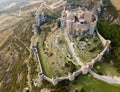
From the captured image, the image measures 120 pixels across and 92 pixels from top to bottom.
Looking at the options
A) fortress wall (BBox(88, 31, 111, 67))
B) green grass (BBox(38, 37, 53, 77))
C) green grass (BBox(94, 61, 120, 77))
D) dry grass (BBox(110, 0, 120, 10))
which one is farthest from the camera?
dry grass (BBox(110, 0, 120, 10))

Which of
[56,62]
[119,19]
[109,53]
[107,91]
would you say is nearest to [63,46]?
[56,62]

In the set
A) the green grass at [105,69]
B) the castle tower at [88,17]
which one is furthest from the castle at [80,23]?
the green grass at [105,69]

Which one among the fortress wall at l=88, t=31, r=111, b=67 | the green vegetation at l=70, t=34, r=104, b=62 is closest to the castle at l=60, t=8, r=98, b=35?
the green vegetation at l=70, t=34, r=104, b=62

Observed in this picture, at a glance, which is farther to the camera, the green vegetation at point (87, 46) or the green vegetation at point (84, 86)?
the green vegetation at point (87, 46)

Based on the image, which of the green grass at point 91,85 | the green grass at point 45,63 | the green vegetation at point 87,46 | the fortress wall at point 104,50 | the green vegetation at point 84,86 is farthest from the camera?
the green vegetation at point 87,46

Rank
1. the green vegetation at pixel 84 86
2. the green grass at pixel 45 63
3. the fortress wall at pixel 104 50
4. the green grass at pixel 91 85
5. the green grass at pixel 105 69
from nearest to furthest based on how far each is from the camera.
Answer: the green grass at pixel 91 85
the green vegetation at pixel 84 86
the green grass at pixel 105 69
the fortress wall at pixel 104 50
the green grass at pixel 45 63

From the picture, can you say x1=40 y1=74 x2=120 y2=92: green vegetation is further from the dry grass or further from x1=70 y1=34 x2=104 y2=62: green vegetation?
the dry grass

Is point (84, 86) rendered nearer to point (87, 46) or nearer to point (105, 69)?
point (105, 69)

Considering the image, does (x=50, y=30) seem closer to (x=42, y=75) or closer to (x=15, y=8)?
(x=42, y=75)

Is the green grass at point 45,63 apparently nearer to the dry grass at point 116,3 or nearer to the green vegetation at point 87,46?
the green vegetation at point 87,46

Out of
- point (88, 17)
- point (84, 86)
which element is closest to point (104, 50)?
point (84, 86)

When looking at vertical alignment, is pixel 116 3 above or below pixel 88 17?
below
